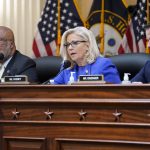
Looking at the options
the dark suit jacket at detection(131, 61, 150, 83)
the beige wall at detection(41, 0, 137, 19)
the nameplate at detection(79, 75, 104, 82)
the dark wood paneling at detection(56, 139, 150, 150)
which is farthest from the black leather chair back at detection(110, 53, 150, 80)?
the beige wall at detection(41, 0, 137, 19)

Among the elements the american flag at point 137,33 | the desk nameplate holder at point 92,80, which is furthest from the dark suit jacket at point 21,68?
the american flag at point 137,33

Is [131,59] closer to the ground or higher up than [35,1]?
closer to the ground

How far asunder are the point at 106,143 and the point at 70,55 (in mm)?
1156

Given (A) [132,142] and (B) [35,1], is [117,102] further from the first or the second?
(B) [35,1]

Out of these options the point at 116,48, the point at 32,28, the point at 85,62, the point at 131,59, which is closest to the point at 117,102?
the point at 85,62

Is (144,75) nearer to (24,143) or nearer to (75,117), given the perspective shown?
(75,117)

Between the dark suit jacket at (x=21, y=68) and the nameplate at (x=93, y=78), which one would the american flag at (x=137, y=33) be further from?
the nameplate at (x=93, y=78)

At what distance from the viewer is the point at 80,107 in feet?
8.41

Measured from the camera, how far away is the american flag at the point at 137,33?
4.88 metres

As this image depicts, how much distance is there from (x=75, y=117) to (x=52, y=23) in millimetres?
3006

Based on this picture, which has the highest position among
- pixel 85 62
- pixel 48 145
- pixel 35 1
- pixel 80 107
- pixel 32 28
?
pixel 35 1

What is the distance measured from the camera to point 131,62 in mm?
3865

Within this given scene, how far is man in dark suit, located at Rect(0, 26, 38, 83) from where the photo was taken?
12.3ft

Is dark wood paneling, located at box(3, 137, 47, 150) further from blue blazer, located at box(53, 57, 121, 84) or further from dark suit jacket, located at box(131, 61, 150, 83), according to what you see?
dark suit jacket, located at box(131, 61, 150, 83)
